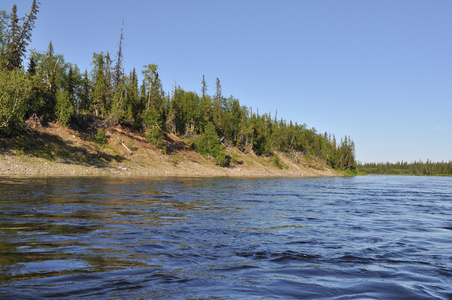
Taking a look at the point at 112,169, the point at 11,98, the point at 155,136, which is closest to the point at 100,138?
the point at 112,169

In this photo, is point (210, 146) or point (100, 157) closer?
point (100, 157)

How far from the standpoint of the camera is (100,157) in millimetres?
54094

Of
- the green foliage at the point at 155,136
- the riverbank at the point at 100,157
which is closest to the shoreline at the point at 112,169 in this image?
the riverbank at the point at 100,157

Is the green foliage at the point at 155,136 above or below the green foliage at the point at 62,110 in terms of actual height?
below

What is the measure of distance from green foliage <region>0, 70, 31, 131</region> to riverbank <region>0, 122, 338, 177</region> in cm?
304

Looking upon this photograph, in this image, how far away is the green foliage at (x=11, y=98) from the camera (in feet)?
133

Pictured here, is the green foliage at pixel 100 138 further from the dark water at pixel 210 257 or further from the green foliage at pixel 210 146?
the dark water at pixel 210 257

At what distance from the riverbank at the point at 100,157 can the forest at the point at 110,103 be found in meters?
2.39

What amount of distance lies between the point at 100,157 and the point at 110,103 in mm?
21632

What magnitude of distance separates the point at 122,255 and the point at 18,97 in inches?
1787

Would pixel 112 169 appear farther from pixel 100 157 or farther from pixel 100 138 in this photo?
pixel 100 138

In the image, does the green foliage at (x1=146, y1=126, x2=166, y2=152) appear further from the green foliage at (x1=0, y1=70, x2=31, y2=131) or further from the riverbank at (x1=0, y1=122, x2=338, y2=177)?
the green foliage at (x1=0, y1=70, x2=31, y2=131)

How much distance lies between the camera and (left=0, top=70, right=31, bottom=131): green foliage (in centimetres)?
4069

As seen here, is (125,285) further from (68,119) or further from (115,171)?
(68,119)
